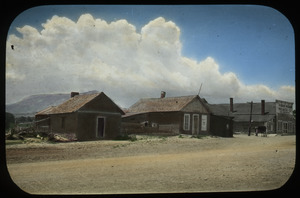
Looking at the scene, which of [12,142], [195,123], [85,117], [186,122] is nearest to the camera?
[12,142]

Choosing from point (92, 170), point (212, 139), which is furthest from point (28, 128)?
point (212, 139)

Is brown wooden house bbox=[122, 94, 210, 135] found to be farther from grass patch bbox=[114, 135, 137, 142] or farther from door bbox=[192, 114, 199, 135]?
grass patch bbox=[114, 135, 137, 142]

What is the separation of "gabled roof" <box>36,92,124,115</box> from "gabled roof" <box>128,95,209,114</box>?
1.24 feet

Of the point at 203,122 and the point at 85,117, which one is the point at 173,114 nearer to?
the point at 203,122

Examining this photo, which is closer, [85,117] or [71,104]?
[71,104]

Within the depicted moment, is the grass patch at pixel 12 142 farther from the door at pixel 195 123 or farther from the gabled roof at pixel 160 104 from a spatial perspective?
the door at pixel 195 123

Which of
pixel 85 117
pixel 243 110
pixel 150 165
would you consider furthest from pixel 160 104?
pixel 243 110

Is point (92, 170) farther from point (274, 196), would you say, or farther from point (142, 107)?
point (274, 196)

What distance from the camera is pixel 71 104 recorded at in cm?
527

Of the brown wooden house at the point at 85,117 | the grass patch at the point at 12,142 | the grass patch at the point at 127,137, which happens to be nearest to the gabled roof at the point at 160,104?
the brown wooden house at the point at 85,117

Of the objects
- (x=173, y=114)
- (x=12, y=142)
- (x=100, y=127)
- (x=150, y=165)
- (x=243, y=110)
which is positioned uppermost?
(x=243, y=110)

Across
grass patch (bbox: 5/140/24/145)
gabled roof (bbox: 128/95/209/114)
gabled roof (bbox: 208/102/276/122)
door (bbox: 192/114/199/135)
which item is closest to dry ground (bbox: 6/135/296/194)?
grass patch (bbox: 5/140/24/145)

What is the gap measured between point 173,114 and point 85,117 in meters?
1.90

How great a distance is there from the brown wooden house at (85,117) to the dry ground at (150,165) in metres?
0.23
